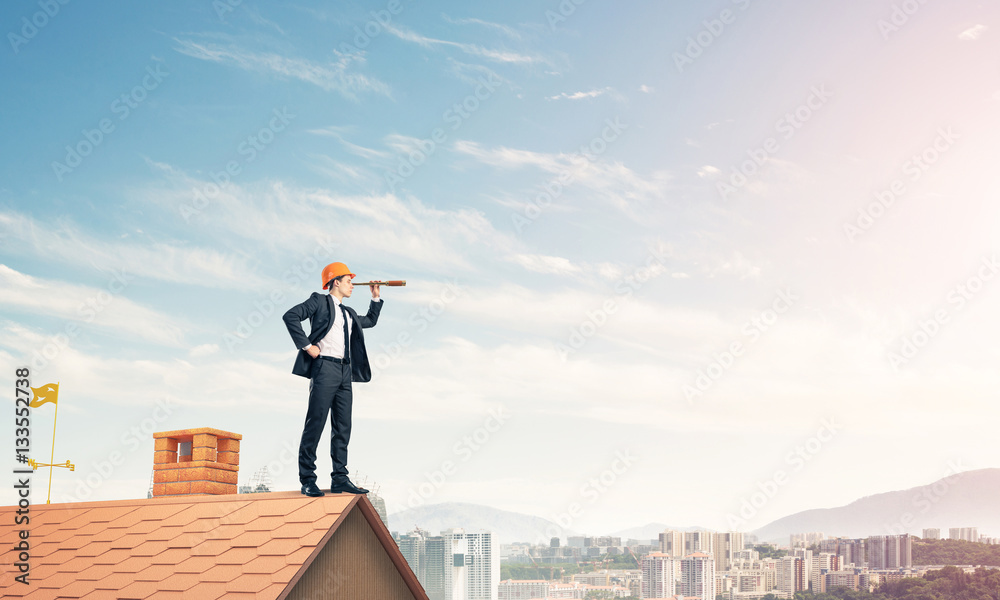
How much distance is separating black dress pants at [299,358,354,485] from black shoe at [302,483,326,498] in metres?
0.06

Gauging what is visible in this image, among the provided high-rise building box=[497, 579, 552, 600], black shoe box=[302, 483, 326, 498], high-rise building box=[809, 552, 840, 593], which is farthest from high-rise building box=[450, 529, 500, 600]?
black shoe box=[302, 483, 326, 498]

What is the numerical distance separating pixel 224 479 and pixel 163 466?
0.85m

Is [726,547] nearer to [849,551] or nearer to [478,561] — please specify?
[849,551]

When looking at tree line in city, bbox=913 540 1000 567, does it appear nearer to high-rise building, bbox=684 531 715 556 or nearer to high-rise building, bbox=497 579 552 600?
high-rise building, bbox=684 531 715 556

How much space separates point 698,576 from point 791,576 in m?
15.3

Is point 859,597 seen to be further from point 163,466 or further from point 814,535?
point 163,466

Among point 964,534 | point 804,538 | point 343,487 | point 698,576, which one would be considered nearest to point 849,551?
point 964,534

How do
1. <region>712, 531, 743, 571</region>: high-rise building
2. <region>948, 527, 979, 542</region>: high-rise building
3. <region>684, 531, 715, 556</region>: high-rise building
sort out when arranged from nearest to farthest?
<region>948, 527, 979, 542</region>: high-rise building
<region>684, 531, 715, 556</region>: high-rise building
<region>712, 531, 743, 571</region>: high-rise building

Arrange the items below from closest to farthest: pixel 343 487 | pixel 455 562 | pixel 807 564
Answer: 1. pixel 343 487
2. pixel 807 564
3. pixel 455 562

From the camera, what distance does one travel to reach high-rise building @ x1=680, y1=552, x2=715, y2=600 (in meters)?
130

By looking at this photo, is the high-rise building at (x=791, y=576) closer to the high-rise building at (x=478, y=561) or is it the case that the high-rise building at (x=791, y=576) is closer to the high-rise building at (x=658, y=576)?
→ the high-rise building at (x=658, y=576)

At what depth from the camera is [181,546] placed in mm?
8406

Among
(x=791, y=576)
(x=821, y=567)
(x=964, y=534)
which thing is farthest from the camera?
(x=791, y=576)

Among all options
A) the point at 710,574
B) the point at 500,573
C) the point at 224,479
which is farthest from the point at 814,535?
the point at 224,479
